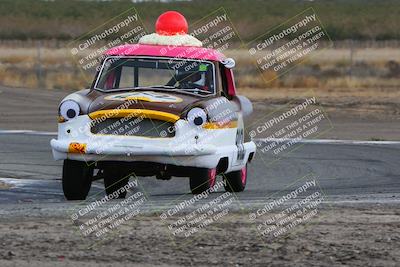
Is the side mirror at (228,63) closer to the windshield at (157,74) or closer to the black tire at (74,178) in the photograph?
the windshield at (157,74)

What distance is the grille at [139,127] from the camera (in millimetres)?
11680

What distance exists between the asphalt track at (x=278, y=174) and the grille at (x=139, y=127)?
0.71 metres

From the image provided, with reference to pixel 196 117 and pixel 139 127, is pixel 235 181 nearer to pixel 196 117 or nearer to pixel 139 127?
pixel 196 117

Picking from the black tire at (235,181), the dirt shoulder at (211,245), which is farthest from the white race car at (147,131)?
the dirt shoulder at (211,245)

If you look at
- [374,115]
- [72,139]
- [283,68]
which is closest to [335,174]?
[72,139]

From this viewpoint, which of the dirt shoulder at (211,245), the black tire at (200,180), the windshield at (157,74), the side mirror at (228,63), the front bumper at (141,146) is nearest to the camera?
the dirt shoulder at (211,245)

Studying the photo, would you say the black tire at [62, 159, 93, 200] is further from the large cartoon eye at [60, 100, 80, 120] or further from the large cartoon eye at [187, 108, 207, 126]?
the large cartoon eye at [187, 108, 207, 126]

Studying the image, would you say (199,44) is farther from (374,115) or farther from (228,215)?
(374,115)

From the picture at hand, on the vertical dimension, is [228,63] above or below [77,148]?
Answer: above

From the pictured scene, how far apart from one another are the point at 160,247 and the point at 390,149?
12.0 meters

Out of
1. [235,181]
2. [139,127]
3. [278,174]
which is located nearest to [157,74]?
[139,127]

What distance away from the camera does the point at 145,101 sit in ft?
38.8

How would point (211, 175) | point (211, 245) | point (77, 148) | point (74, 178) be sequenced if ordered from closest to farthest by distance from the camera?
point (211, 245), point (77, 148), point (74, 178), point (211, 175)

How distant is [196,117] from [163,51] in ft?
5.43
